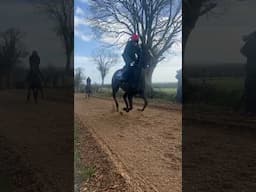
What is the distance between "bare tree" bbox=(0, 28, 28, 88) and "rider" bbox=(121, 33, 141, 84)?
94cm

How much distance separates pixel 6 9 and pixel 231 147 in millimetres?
2443

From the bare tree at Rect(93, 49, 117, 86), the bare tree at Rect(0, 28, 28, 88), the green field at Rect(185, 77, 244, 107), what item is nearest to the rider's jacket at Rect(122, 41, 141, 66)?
the bare tree at Rect(93, 49, 117, 86)

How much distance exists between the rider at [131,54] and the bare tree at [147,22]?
68mm

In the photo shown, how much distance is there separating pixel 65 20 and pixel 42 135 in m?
1.10

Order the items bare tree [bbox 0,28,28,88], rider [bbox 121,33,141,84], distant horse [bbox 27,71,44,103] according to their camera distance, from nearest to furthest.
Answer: bare tree [bbox 0,28,28,88] < distant horse [bbox 27,71,44,103] < rider [bbox 121,33,141,84]

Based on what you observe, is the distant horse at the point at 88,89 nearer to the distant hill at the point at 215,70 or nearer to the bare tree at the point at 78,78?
the bare tree at the point at 78,78

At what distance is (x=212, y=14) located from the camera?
13.4ft

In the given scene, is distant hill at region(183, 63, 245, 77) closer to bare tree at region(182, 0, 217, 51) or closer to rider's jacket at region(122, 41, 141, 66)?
bare tree at region(182, 0, 217, 51)

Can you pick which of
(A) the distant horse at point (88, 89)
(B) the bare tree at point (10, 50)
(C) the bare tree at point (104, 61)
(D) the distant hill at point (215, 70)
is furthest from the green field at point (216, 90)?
(B) the bare tree at point (10, 50)

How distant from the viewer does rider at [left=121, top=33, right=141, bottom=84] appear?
410cm

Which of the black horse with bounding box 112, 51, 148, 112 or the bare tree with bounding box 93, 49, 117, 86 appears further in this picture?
the black horse with bounding box 112, 51, 148, 112

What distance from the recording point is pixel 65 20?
13.1 ft

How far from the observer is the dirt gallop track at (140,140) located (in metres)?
3.96

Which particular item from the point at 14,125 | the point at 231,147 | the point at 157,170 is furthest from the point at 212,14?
the point at 14,125
